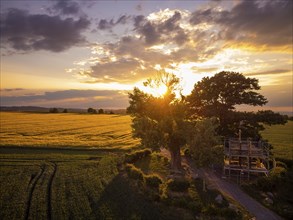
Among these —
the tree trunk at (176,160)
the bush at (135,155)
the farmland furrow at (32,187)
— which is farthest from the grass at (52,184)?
the tree trunk at (176,160)

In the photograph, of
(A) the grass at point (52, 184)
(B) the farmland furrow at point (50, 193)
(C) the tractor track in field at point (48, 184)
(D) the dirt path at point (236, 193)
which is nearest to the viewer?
(B) the farmland furrow at point (50, 193)

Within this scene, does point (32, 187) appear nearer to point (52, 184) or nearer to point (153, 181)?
point (52, 184)

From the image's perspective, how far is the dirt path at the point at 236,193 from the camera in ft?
93.0

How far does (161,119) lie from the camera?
43.0m

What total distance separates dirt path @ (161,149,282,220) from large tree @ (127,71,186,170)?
153 inches

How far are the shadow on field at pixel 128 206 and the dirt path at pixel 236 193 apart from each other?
Answer: 7744 mm


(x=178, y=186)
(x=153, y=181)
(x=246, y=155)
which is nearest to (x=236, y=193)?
(x=178, y=186)

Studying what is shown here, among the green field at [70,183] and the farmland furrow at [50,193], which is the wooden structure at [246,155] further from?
the farmland furrow at [50,193]

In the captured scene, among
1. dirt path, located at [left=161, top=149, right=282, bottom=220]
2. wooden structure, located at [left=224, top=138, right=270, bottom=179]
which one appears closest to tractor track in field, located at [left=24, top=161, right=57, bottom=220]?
dirt path, located at [left=161, top=149, right=282, bottom=220]

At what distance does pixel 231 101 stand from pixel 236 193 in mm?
17737

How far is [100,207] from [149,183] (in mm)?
8687

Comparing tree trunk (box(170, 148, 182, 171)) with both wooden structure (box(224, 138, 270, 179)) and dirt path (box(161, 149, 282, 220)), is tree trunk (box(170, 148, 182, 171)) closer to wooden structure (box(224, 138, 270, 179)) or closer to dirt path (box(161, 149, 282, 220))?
dirt path (box(161, 149, 282, 220))

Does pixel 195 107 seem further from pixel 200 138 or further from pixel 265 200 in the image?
pixel 265 200

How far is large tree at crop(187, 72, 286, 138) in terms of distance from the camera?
154 feet
